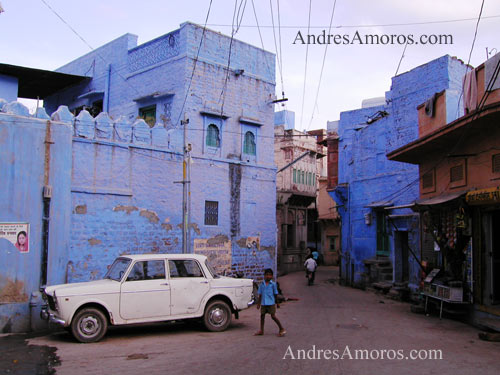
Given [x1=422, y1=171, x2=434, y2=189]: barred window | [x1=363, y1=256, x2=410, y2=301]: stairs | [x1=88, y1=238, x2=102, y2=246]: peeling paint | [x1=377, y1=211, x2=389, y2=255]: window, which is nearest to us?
[x1=88, y1=238, x2=102, y2=246]: peeling paint

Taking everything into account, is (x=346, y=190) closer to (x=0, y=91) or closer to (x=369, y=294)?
(x=369, y=294)

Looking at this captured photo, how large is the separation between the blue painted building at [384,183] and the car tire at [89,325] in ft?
33.9

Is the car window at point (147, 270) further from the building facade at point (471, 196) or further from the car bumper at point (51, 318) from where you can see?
the building facade at point (471, 196)

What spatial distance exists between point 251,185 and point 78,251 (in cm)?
694

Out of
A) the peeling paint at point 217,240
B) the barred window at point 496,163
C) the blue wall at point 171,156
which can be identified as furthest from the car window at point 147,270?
the barred window at point 496,163

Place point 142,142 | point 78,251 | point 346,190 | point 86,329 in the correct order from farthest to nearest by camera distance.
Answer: point 346,190 < point 142,142 < point 78,251 < point 86,329

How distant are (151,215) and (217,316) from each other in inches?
191

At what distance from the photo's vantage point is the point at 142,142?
46.0 ft

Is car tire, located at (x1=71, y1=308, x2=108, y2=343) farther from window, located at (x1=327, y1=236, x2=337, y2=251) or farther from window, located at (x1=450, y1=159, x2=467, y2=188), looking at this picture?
window, located at (x1=327, y1=236, x2=337, y2=251)

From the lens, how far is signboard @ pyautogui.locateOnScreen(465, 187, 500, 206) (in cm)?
1021

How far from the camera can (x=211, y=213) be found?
15.8m

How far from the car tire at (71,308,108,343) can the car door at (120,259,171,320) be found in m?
0.41

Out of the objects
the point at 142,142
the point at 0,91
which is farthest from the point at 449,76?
the point at 0,91

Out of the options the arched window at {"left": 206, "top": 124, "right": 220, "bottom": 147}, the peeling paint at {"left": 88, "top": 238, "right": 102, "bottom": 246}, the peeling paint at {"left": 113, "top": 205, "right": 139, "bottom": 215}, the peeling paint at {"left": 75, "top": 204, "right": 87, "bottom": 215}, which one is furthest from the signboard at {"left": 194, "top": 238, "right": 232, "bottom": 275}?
the peeling paint at {"left": 75, "top": 204, "right": 87, "bottom": 215}
